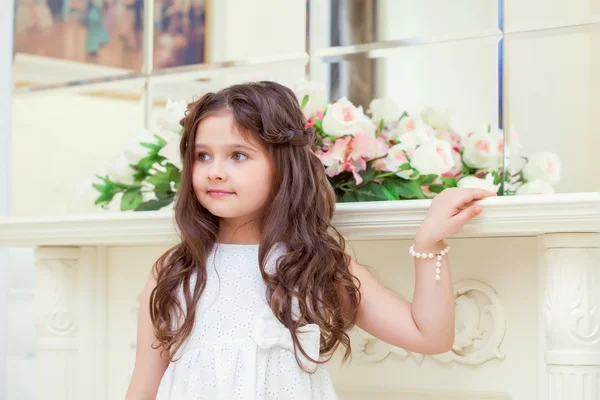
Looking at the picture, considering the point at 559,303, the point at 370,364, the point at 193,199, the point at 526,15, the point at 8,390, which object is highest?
the point at 526,15

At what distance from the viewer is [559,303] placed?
1.43m

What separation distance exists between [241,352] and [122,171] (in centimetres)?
66

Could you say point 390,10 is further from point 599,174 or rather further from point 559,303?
point 559,303

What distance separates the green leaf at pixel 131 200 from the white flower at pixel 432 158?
2.20ft

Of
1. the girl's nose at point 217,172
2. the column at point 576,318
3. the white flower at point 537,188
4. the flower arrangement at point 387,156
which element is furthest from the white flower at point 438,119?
the girl's nose at point 217,172

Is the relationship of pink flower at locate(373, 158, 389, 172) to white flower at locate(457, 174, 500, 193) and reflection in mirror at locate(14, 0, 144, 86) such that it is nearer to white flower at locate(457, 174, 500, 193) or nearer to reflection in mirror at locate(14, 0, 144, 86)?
white flower at locate(457, 174, 500, 193)

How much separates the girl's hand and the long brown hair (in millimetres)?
162

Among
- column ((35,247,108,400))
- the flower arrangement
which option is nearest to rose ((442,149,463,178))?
the flower arrangement

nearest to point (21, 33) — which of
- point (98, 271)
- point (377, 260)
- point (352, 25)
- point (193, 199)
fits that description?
point (98, 271)

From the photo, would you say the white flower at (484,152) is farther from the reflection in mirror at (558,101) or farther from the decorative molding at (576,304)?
the decorative molding at (576,304)

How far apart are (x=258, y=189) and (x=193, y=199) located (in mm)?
148

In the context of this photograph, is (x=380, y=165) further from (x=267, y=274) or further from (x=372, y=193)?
(x=267, y=274)

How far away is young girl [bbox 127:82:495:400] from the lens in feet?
4.69

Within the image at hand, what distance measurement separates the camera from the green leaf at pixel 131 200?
76.8 inches
